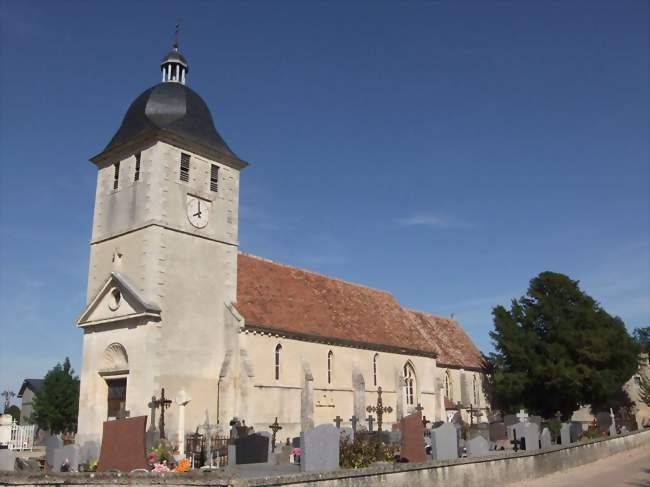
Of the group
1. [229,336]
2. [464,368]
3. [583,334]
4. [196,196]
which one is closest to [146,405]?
[229,336]

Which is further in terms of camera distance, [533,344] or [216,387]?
[533,344]

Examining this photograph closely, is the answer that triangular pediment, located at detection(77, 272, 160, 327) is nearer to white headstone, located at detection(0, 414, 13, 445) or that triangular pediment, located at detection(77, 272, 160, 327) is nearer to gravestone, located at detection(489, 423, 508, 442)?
white headstone, located at detection(0, 414, 13, 445)

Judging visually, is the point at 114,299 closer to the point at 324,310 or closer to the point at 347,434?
the point at 324,310

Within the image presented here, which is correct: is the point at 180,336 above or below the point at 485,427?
above

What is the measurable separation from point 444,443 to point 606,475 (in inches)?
256

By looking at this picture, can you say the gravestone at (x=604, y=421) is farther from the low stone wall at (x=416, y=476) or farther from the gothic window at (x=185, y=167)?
the gothic window at (x=185, y=167)

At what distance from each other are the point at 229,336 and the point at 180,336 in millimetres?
2315

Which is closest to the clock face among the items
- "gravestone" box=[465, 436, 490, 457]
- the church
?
the church

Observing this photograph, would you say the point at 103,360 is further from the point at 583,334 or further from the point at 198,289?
the point at 583,334

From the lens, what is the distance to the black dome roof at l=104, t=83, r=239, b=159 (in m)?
25.9

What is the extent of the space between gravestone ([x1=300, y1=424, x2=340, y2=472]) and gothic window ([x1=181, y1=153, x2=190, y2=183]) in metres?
16.6

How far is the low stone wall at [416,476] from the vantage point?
A: 897 centimetres

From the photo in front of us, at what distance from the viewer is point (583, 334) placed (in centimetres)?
3716

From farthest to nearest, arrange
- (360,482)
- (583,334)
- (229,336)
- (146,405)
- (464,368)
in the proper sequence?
(464,368) → (583,334) → (229,336) → (146,405) → (360,482)
